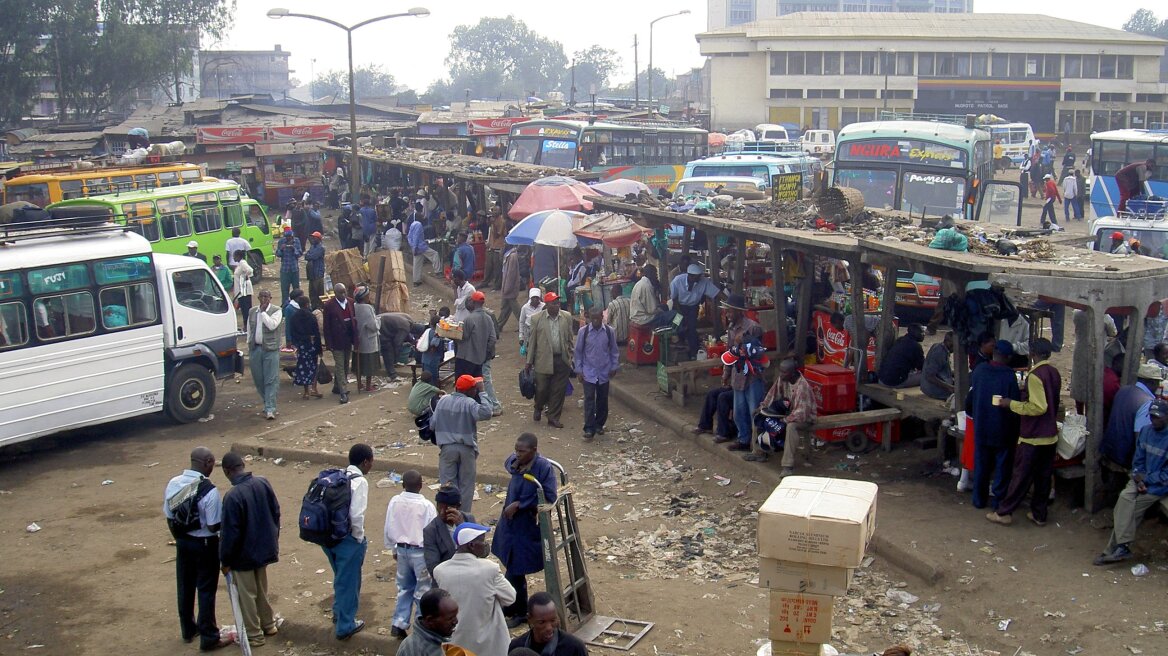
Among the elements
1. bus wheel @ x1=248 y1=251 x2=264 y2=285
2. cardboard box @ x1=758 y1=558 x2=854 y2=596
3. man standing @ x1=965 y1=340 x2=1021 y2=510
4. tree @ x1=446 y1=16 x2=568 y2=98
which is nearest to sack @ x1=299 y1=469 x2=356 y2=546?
cardboard box @ x1=758 y1=558 x2=854 y2=596

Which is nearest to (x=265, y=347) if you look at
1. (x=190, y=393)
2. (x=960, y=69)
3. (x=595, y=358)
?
(x=190, y=393)

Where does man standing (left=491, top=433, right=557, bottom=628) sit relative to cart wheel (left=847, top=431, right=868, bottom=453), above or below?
above

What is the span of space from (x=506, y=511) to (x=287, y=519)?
3863 millimetres

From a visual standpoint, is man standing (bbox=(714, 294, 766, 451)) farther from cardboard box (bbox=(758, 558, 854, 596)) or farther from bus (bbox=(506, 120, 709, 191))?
bus (bbox=(506, 120, 709, 191))

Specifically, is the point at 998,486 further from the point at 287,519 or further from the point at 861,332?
the point at 287,519

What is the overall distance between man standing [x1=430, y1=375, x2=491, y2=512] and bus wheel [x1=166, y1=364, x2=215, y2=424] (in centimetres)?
595

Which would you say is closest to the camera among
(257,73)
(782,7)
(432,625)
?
(432,625)

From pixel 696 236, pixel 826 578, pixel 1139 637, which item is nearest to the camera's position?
pixel 826 578

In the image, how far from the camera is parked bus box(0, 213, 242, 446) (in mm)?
11641

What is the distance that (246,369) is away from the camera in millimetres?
16828

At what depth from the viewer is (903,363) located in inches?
420

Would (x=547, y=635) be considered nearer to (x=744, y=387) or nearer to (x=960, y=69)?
(x=744, y=387)

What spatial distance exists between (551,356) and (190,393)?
191 inches

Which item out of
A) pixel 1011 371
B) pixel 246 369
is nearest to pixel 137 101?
pixel 246 369
